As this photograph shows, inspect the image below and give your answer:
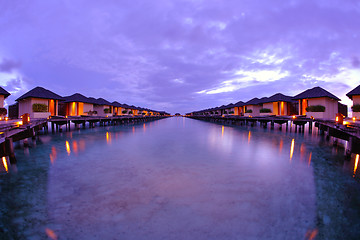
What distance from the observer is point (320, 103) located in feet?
68.8

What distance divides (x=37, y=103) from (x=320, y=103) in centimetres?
3431

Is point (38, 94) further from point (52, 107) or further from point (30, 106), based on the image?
point (52, 107)

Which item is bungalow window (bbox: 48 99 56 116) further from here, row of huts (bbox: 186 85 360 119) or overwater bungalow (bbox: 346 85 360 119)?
overwater bungalow (bbox: 346 85 360 119)

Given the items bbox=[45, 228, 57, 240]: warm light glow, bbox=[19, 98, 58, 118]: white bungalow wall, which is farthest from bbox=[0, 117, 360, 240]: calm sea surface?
bbox=[19, 98, 58, 118]: white bungalow wall

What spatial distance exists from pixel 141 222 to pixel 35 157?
727cm

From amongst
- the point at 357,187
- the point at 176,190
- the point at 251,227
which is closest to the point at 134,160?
the point at 176,190

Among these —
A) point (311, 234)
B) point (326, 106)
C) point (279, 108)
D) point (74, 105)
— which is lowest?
point (311, 234)

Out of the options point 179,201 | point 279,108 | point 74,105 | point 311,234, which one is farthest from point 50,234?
point 279,108

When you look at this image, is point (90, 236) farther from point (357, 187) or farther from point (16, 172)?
point (357, 187)

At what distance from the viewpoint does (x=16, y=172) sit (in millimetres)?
5574

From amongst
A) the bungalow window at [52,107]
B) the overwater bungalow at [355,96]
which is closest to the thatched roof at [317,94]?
the overwater bungalow at [355,96]

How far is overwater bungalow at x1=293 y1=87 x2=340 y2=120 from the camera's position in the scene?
19594 mm

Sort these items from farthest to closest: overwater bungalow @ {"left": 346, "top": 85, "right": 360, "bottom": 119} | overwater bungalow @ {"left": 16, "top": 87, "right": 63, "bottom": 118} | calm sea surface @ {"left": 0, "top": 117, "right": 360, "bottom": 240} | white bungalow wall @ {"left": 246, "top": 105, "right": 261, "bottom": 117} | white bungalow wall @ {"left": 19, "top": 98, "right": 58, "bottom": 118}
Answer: white bungalow wall @ {"left": 246, "top": 105, "right": 261, "bottom": 117} → overwater bungalow @ {"left": 16, "top": 87, "right": 63, "bottom": 118} → white bungalow wall @ {"left": 19, "top": 98, "right": 58, "bottom": 118} → overwater bungalow @ {"left": 346, "top": 85, "right": 360, "bottom": 119} → calm sea surface @ {"left": 0, "top": 117, "right": 360, "bottom": 240}

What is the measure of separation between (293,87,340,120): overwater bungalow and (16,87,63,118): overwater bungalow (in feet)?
102
